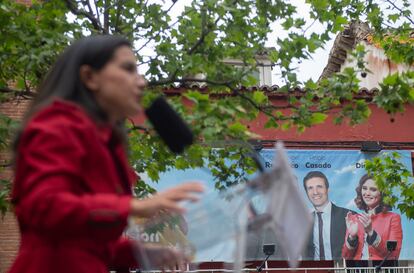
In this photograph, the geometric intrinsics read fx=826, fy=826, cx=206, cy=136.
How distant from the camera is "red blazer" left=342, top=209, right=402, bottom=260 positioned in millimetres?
15742

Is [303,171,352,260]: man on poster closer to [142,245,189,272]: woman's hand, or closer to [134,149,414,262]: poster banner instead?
[134,149,414,262]: poster banner

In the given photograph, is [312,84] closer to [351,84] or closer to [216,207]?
[351,84]

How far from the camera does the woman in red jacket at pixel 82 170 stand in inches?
96.3

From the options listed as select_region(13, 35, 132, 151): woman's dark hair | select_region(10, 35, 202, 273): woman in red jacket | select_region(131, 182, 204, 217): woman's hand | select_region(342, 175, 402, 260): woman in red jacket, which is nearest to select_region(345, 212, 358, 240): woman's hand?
select_region(342, 175, 402, 260): woman in red jacket

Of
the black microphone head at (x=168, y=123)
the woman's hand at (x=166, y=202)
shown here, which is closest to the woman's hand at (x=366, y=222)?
the black microphone head at (x=168, y=123)

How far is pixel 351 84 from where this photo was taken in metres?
7.65

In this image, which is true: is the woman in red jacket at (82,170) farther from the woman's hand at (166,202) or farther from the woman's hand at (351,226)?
the woman's hand at (351,226)

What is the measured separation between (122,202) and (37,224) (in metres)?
0.26

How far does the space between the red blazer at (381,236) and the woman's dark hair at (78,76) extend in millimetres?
13396

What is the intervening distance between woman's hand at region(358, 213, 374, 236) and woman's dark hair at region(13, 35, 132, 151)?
528 inches

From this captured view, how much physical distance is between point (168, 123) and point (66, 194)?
73 cm

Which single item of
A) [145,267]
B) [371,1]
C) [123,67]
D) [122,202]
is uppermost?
[371,1]

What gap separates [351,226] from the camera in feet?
51.4

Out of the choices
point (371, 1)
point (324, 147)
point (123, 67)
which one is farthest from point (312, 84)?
point (324, 147)
